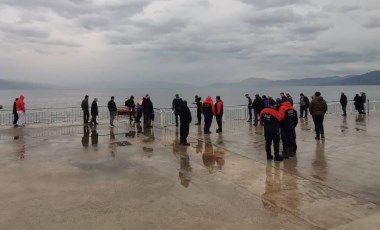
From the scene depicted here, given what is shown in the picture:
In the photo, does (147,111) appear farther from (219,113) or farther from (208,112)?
(219,113)

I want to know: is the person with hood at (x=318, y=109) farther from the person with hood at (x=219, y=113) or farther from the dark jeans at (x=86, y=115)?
the dark jeans at (x=86, y=115)

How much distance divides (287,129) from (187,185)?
4.22 m

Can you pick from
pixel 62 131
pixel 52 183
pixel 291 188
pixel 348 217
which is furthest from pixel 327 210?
pixel 62 131

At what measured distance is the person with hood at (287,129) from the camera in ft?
32.9

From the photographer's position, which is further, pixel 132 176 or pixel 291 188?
pixel 132 176

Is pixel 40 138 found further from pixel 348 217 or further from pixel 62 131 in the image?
pixel 348 217

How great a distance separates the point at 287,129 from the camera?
10250 millimetres

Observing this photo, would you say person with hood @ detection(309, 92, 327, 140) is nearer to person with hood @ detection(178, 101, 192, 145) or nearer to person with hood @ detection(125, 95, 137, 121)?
person with hood @ detection(178, 101, 192, 145)

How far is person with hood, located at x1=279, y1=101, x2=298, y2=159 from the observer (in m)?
10.0

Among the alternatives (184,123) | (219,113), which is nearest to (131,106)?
(219,113)

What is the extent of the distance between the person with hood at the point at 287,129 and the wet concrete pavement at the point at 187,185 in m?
0.39

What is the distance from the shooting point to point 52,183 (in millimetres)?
7500

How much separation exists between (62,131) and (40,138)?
1893 mm

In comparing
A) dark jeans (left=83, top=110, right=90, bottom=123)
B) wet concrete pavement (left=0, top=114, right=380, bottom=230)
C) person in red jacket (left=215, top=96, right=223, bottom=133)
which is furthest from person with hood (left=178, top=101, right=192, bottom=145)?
dark jeans (left=83, top=110, right=90, bottom=123)
